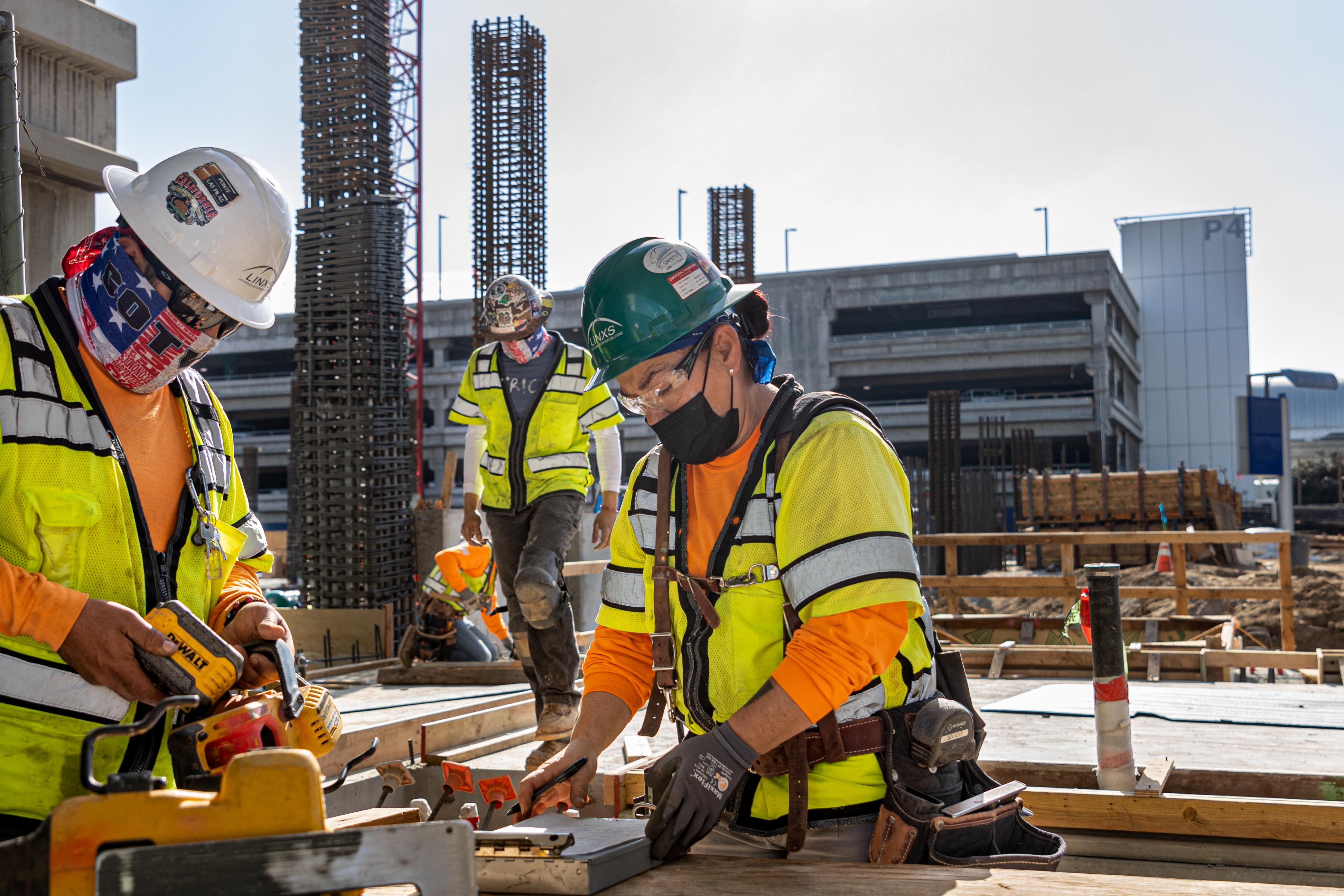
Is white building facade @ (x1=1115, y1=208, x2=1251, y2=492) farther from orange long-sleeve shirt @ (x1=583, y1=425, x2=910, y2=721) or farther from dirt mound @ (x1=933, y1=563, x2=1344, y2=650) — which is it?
orange long-sleeve shirt @ (x1=583, y1=425, x2=910, y2=721)

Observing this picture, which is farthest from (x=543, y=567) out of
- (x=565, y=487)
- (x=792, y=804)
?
(x=792, y=804)

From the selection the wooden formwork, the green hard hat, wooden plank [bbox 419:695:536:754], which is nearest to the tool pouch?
the green hard hat

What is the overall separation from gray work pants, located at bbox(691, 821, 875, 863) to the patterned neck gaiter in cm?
351

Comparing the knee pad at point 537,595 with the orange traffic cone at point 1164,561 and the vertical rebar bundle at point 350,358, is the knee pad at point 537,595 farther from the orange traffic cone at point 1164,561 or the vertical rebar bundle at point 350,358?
the orange traffic cone at point 1164,561

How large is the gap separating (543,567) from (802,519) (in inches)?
122

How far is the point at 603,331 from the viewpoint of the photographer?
2.39m

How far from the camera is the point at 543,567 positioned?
201 inches

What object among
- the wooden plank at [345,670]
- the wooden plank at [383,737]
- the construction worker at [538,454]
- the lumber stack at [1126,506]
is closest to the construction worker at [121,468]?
the wooden plank at [383,737]

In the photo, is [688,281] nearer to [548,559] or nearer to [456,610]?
[548,559]

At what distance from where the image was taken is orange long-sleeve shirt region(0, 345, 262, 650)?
200 centimetres

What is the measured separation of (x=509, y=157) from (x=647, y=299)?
23.5 m

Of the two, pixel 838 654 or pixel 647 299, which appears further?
pixel 647 299

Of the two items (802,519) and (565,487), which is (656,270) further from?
(565,487)

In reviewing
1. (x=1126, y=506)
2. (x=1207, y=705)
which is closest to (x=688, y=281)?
(x=1207, y=705)
